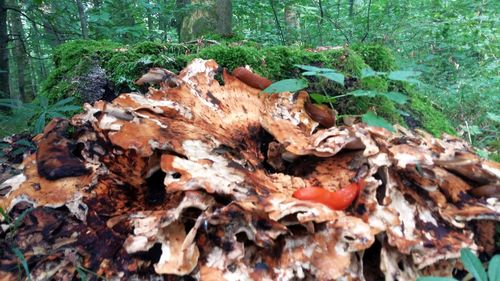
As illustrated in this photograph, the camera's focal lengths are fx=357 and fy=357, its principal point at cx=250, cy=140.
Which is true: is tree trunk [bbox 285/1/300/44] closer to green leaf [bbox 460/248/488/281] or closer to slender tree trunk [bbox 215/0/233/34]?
slender tree trunk [bbox 215/0/233/34]

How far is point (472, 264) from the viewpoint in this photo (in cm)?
155

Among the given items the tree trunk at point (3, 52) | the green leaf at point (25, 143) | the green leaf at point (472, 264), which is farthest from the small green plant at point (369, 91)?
the tree trunk at point (3, 52)

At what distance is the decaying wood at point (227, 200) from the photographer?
1641 millimetres

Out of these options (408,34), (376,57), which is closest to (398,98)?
(376,57)

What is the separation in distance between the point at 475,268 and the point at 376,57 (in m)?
2.66

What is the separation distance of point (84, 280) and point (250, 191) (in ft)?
2.82

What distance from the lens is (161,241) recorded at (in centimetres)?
167

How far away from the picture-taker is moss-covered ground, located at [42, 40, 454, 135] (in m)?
3.30

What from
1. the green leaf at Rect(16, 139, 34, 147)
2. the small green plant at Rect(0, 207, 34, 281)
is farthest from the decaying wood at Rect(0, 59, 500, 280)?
the green leaf at Rect(16, 139, 34, 147)

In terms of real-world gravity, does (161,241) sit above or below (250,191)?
below

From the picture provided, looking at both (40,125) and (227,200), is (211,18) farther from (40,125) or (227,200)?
(227,200)

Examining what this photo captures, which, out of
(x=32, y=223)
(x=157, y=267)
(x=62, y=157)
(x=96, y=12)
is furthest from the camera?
(x=96, y=12)

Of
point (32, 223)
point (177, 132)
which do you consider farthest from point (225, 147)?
point (32, 223)

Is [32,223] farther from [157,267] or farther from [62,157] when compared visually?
[157,267]
